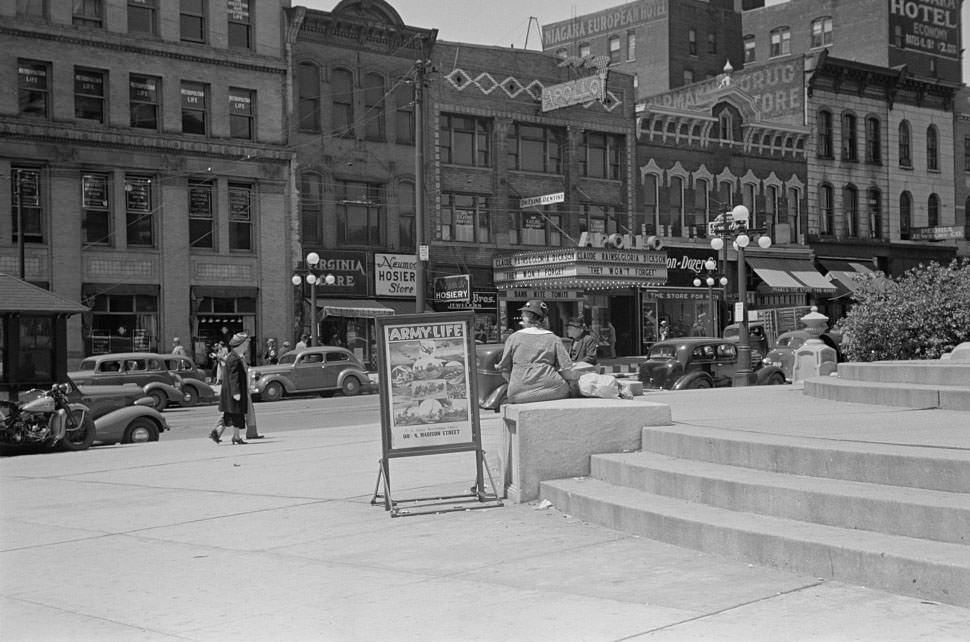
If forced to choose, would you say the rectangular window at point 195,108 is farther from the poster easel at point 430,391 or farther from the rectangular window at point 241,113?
the poster easel at point 430,391

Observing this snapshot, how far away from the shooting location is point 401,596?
6.81 meters

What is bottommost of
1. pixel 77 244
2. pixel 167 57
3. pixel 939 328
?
pixel 939 328

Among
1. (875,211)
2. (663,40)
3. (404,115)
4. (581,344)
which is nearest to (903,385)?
(581,344)

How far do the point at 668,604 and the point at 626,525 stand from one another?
2.04 m

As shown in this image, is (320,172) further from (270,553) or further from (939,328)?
(270,553)

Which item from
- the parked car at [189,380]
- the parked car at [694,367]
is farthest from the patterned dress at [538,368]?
the parked car at [189,380]

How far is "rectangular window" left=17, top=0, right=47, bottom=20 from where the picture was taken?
35969mm

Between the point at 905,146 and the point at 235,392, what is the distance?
56.8 meters

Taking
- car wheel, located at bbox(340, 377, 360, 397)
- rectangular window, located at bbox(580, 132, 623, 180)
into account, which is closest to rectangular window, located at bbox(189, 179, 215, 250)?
car wheel, located at bbox(340, 377, 360, 397)

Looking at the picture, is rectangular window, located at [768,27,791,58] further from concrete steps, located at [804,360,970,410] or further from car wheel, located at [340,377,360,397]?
concrete steps, located at [804,360,970,410]

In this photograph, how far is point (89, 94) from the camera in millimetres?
37281

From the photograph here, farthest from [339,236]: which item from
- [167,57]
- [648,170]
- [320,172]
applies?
[648,170]

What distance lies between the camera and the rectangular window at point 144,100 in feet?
125

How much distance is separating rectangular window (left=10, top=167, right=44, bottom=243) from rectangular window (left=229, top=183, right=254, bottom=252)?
21.6 ft
